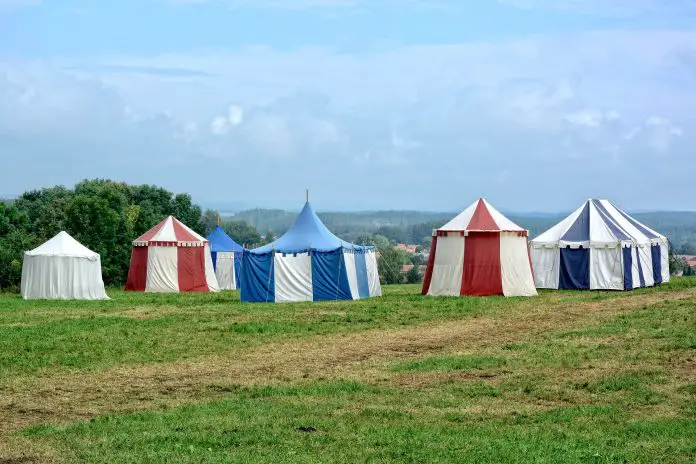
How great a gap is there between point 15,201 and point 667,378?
61.3 m

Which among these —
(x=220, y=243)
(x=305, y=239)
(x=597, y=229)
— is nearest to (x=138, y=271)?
(x=220, y=243)

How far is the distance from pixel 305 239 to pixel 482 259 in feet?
18.9

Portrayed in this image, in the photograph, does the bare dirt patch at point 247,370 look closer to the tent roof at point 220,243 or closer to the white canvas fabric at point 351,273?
the white canvas fabric at point 351,273

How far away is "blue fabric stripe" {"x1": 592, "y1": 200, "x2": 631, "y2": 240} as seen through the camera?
37719 mm

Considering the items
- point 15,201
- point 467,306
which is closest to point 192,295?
point 467,306

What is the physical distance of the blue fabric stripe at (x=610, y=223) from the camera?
124ft

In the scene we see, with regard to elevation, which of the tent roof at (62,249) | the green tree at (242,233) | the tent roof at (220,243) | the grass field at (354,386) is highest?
the green tree at (242,233)

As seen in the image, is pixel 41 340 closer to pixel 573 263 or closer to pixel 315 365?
pixel 315 365

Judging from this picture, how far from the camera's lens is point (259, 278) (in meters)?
33.3

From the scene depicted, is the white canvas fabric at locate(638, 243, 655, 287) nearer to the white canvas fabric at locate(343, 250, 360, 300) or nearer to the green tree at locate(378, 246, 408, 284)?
the white canvas fabric at locate(343, 250, 360, 300)

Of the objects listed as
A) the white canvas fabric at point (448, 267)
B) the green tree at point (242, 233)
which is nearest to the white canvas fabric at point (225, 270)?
the white canvas fabric at point (448, 267)

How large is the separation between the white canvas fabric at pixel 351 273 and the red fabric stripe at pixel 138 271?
1205 centimetres

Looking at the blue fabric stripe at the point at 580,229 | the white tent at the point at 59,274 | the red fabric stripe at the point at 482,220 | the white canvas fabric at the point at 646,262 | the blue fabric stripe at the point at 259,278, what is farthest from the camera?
the blue fabric stripe at the point at 580,229

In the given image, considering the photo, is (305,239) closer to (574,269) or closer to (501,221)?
(501,221)
